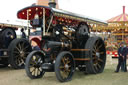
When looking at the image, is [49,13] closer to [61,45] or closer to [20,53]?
[61,45]

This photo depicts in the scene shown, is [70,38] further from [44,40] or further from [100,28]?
[100,28]

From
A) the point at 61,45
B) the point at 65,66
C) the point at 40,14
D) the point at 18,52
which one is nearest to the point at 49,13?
the point at 40,14

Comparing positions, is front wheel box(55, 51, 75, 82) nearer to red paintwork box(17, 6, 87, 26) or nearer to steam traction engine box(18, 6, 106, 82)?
steam traction engine box(18, 6, 106, 82)

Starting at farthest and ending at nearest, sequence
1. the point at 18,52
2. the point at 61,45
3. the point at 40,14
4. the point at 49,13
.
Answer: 1. the point at 18,52
2. the point at 40,14
3. the point at 49,13
4. the point at 61,45

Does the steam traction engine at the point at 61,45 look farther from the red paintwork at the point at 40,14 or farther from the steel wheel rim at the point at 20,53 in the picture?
the steel wheel rim at the point at 20,53

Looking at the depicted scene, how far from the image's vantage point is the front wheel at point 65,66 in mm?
5158

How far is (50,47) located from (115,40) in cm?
1198

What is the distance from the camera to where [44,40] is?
582cm

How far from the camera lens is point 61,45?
19.0 ft

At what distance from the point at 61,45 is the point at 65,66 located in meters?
0.66

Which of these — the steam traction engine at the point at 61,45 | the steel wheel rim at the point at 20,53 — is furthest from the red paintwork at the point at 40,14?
the steel wheel rim at the point at 20,53

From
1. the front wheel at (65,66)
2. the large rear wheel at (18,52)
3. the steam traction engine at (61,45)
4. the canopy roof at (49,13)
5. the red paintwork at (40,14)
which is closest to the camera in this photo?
the front wheel at (65,66)

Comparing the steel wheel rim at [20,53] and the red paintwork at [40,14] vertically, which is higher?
the red paintwork at [40,14]

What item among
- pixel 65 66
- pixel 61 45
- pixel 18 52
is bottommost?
pixel 65 66
